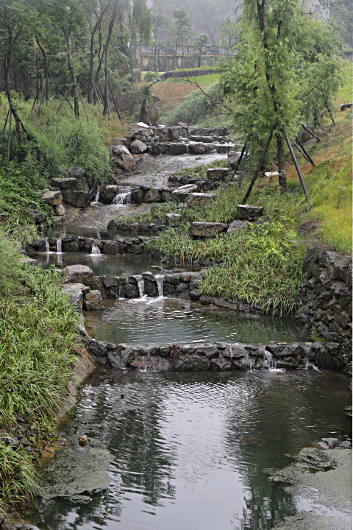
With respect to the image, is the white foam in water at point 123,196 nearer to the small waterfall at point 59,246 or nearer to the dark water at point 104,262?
the small waterfall at point 59,246

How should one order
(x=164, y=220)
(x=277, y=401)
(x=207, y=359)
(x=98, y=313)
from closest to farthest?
(x=277, y=401) → (x=207, y=359) → (x=98, y=313) → (x=164, y=220)

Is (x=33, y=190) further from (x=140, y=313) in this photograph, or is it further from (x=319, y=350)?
(x=319, y=350)

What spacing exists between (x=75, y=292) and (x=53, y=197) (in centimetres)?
977

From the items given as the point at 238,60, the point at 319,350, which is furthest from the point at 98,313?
the point at 238,60

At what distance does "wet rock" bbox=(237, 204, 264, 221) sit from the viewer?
1349 centimetres

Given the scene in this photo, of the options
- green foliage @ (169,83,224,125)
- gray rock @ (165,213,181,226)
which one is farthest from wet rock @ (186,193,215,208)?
green foliage @ (169,83,224,125)

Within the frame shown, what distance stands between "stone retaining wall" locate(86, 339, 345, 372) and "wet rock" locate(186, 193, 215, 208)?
9.26 meters

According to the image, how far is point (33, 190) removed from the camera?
17.8 meters

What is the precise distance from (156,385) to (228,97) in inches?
577

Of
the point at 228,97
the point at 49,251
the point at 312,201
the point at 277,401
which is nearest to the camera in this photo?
the point at 277,401

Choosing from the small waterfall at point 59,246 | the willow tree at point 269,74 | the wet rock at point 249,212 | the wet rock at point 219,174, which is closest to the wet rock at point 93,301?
the small waterfall at point 59,246

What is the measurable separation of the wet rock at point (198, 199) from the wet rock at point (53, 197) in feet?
16.5

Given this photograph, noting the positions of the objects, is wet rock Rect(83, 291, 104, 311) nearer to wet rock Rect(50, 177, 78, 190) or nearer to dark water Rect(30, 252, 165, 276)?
dark water Rect(30, 252, 165, 276)

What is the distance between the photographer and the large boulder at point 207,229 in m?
13.6
